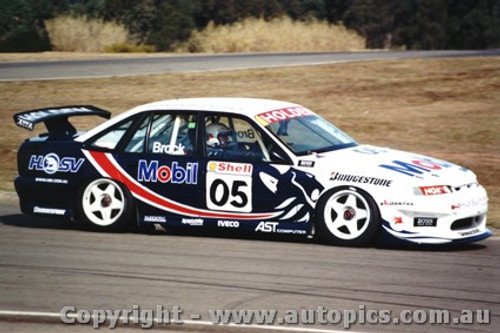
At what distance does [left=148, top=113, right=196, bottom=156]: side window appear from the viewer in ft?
33.9

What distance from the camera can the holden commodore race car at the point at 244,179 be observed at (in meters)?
9.50

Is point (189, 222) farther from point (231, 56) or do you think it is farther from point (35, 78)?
point (231, 56)

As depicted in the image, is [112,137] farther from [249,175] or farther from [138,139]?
[249,175]

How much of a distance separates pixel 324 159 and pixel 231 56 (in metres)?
23.8

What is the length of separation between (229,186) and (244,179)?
0.54 feet

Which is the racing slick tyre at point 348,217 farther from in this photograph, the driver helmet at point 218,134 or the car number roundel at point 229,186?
the driver helmet at point 218,134

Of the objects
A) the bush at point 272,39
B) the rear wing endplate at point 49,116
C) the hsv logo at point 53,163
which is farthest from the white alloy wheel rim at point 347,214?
the bush at point 272,39

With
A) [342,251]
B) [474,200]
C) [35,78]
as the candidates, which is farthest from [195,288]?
[35,78]

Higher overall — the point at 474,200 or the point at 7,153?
the point at 474,200

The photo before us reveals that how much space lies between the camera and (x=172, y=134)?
1044cm

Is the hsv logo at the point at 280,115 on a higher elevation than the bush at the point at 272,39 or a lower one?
higher

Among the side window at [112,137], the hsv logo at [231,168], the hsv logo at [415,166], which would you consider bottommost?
the hsv logo at [231,168]

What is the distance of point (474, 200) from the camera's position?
9.70 m

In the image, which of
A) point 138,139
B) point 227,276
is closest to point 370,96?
point 138,139
